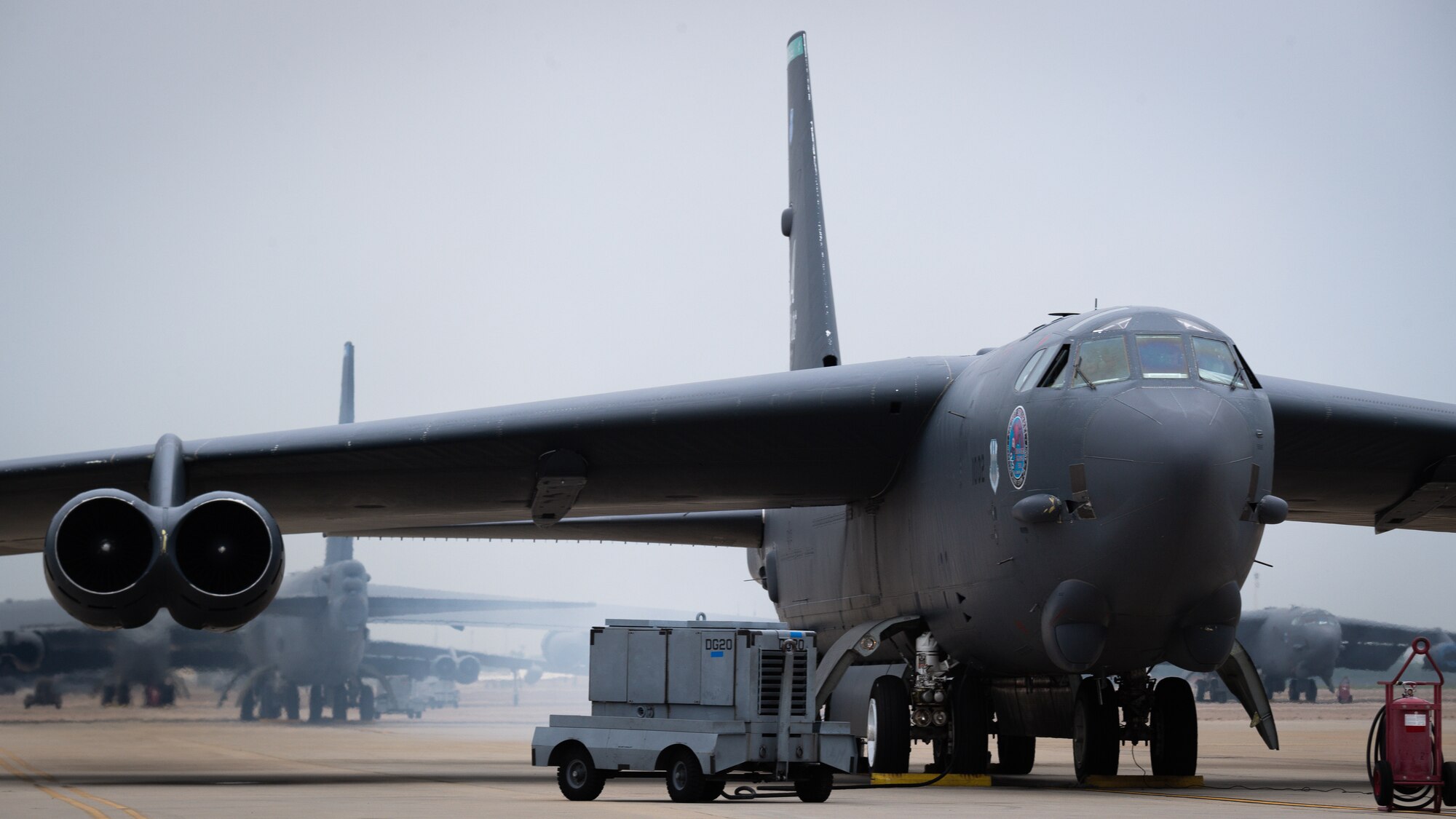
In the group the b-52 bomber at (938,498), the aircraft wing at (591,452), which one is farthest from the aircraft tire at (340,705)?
the aircraft wing at (591,452)

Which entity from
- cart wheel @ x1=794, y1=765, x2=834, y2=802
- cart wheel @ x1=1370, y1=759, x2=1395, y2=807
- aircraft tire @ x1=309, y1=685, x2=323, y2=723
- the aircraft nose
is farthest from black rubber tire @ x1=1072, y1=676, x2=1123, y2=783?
aircraft tire @ x1=309, y1=685, x2=323, y2=723

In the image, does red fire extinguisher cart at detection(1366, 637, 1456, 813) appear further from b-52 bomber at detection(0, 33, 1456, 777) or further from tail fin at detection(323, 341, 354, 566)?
tail fin at detection(323, 341, 354, 566)

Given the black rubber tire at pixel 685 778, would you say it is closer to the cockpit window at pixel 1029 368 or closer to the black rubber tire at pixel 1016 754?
the cockpit window at pixel 1029 368

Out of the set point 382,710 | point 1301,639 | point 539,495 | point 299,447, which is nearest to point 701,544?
point 539,495

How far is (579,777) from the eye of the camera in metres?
12.3

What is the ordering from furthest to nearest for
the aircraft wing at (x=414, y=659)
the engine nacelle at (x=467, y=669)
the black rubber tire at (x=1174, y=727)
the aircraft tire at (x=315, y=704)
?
the engine nacelle at (x=467, y=669), the aircraft wing at (x=414, y=659), the aircraft tire at (x=315, y=704), the black rubber tire at (x=1174, y=727)

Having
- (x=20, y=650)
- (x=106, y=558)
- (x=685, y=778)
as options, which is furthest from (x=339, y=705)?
(x=685, y=778)

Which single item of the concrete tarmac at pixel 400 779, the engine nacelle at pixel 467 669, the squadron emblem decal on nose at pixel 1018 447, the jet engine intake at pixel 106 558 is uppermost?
the squadron emblem decal on nose at pixel 1018 447

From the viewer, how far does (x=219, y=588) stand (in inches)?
511

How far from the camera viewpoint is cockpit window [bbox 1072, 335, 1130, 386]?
12.2 m

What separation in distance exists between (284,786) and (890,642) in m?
6.06

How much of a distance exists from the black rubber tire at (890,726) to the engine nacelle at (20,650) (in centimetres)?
1911

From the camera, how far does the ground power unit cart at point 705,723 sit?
11977 mm

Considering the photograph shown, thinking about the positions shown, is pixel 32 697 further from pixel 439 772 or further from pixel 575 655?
pixel 575 655
